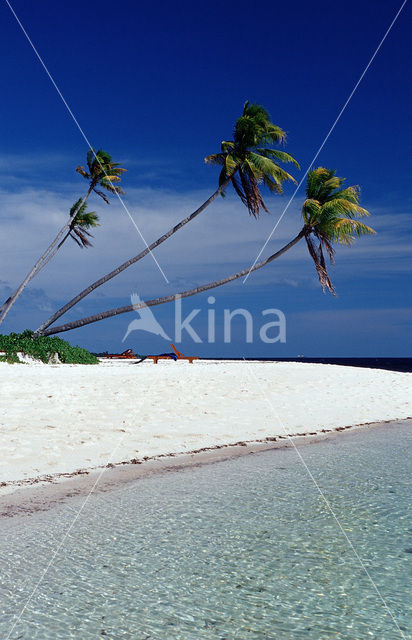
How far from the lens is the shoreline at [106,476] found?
6.07 m

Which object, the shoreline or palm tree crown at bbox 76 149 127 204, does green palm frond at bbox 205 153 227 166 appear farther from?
the shoreline

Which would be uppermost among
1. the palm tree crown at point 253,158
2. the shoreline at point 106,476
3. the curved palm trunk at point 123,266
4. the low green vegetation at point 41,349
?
the palm tree crown at point 253,158

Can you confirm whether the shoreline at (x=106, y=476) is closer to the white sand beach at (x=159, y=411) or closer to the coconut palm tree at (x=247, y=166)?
the white sand beach at (x=159, y=411)

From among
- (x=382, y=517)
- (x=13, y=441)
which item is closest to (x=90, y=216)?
(x=13, y=441)

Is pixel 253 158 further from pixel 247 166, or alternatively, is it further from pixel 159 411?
pixel 159 411

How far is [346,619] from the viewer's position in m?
3.66

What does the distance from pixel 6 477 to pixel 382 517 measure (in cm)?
454

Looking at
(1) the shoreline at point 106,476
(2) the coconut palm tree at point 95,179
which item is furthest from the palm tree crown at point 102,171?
(1) the shoreline at point 106,476

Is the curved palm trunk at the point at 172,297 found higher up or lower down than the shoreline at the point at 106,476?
higher up

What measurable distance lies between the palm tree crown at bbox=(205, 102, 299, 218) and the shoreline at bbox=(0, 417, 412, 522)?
62.5ft

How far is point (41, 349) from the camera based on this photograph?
23.2 m

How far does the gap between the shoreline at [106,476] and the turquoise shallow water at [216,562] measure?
222 mm

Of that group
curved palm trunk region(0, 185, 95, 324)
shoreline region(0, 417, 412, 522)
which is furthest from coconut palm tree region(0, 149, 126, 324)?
shoreline region(0, 417, 412, 522)

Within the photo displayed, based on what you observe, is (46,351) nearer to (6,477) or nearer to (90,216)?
(90,216)
